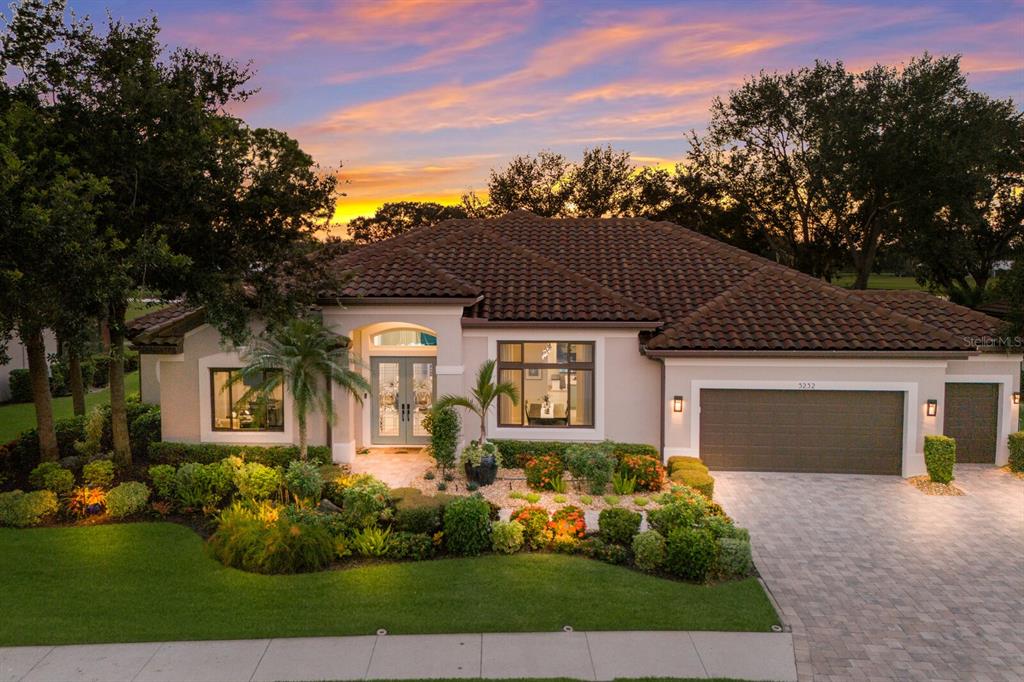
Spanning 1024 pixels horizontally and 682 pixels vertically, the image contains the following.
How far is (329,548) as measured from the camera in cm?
1083

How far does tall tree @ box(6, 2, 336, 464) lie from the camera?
13633 millimetres

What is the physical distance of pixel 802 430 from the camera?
16562 millimetres

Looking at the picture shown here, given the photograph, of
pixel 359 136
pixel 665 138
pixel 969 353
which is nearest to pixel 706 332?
pixel 969 353

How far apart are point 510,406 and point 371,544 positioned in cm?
699

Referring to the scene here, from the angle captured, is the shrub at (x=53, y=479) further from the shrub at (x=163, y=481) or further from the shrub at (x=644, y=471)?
the shrub at (x=644, y=471)

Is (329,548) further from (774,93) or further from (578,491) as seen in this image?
(774,93)

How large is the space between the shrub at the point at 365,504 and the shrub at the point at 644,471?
5.02 m

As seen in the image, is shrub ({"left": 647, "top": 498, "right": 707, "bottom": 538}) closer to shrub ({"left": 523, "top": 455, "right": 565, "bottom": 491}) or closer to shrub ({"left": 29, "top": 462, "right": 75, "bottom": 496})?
shrub ({"left": 523, "top": 455, "right": 565, "bottom": 491})

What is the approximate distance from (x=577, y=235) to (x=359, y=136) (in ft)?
26.3

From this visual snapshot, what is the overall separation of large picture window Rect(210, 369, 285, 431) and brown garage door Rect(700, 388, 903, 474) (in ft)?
31.9

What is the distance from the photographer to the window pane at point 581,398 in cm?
1741

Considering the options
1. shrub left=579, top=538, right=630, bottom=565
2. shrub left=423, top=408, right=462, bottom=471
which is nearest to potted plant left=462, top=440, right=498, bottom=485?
shrub left=423, top=408, right=462, bottom=471

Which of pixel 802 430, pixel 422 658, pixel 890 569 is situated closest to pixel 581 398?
pixel 802 430

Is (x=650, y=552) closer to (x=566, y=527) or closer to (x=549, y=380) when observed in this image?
(x=566, y=527)
